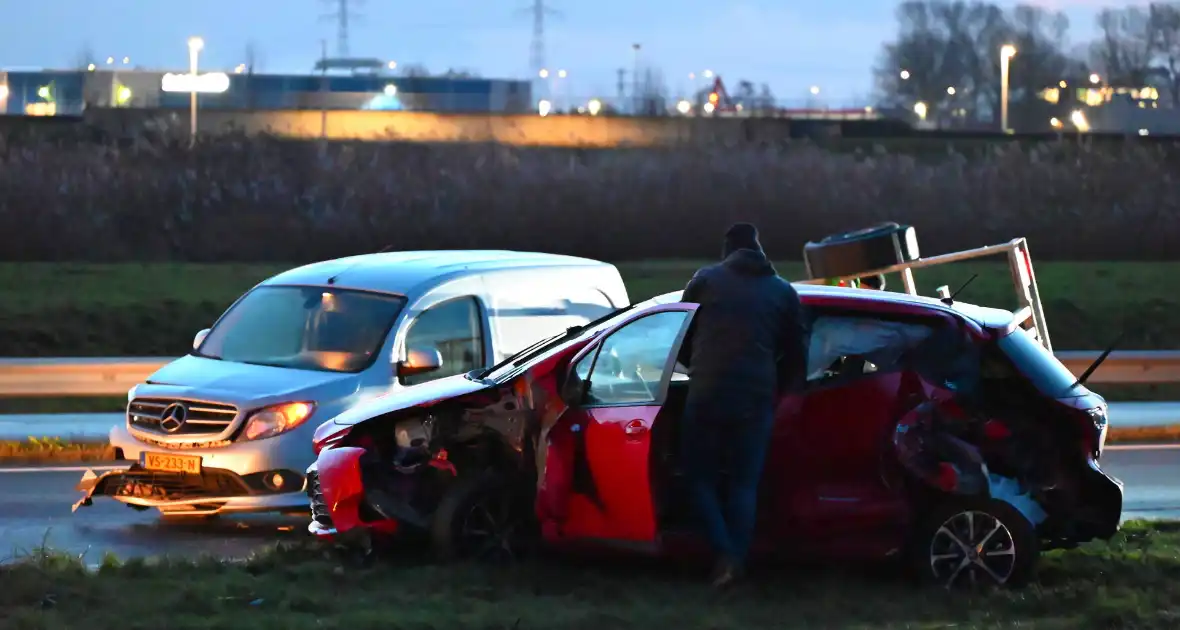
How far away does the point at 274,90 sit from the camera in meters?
86.2

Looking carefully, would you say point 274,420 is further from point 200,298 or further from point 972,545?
point 200,298

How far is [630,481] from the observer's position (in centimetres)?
772

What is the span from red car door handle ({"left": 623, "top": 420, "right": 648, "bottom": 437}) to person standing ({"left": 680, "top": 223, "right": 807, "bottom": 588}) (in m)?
0.22

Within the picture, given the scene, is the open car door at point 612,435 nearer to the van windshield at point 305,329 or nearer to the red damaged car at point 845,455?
the red damaged car at point 845,455

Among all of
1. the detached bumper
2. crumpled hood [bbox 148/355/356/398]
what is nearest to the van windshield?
crumpled hood [bbox 148/355/356/398]

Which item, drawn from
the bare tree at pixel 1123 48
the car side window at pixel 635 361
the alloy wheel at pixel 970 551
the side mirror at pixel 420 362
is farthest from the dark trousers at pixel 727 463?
the bare tree at pixel 1123 48

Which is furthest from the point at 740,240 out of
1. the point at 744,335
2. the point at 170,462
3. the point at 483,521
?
the point at 170,462

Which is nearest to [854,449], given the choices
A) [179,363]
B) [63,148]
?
[179,363]

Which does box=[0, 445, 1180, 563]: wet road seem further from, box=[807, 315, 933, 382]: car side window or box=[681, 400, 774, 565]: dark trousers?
box=[807, 315, 933, 382]: car side window

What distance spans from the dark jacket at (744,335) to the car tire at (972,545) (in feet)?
3.21

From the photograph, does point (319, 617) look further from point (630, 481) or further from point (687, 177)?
point (687, 177)

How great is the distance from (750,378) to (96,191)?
2715 centimetres

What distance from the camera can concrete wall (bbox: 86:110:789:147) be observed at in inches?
2067

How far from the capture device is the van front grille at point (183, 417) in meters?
9.56
